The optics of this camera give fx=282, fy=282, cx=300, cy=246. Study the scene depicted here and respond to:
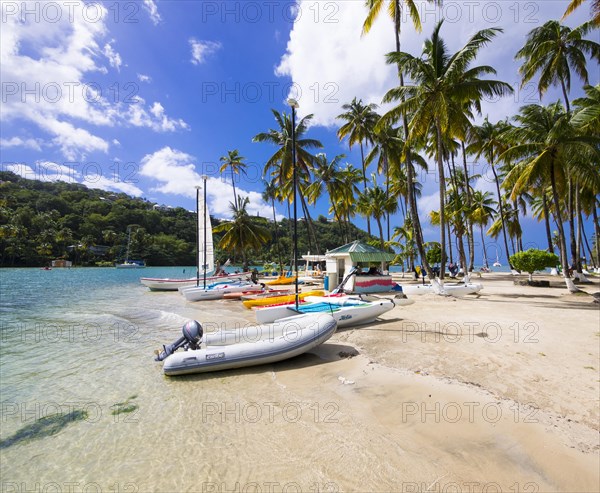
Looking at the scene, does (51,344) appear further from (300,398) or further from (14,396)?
(300,398)

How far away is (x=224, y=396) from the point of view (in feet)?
18.8

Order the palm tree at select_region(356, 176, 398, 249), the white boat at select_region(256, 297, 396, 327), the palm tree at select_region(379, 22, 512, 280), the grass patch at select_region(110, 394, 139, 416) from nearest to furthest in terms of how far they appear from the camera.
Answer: the grass patch at select_region(110, 394, 139, 416) < the white boat at select_region(256, 297, 396, 327) < the palm tree at select_region(379, 22, 512, 280) < the palm tree at select_region(356, 176, 398, 249)

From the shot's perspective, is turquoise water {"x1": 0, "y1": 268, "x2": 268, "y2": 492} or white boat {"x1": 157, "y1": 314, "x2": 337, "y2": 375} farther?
white boat {"x1": 157, "y1": 314, "x2": 337, "y2": 375}

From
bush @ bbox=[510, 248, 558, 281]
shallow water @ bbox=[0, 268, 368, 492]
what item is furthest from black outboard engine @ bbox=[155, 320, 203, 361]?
bush @ bbox=[510, 248, 558, 281]

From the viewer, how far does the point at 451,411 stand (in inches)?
179

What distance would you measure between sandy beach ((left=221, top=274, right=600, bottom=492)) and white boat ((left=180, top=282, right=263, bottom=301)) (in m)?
14.6

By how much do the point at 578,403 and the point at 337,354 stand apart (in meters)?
4.69

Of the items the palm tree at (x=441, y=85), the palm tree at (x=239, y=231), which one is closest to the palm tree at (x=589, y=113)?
the palm tree at (x=441, y=85)

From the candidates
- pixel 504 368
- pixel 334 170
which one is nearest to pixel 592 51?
pixel 334 170

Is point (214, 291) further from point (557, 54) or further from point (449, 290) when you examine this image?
point (557, 54)

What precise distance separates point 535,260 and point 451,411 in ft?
69.6

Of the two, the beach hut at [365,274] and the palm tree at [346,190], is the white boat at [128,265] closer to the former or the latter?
the palm tree at [346,190]

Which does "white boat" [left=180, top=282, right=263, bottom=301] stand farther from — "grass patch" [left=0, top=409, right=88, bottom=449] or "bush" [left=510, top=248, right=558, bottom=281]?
"bush" [left=510, top=248, right=558, bottom=281]

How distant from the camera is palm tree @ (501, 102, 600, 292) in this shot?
16.0m
